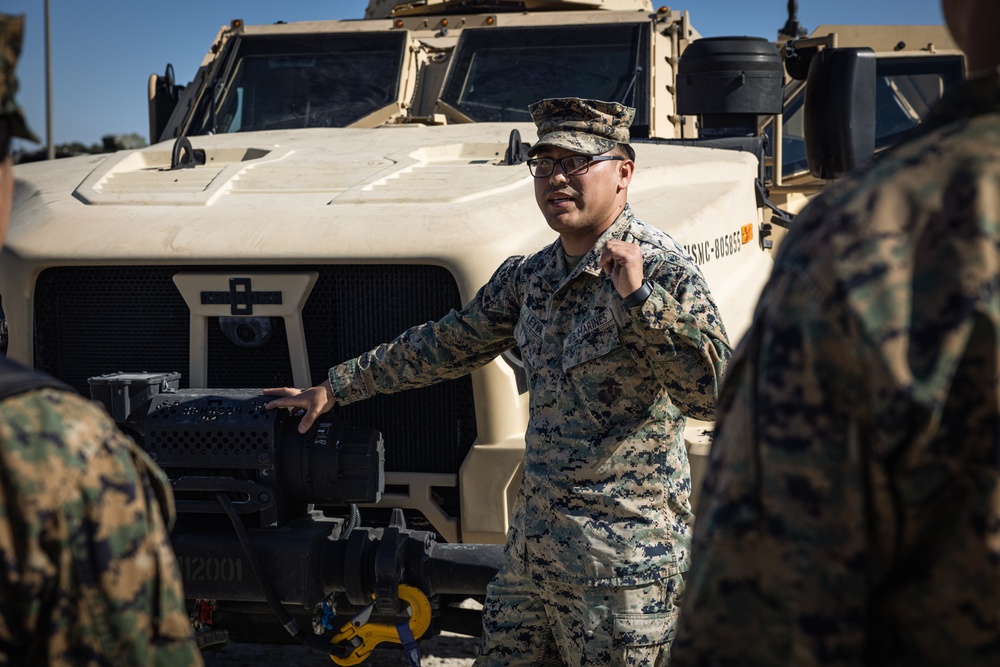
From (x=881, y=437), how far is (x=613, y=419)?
1.45 metres

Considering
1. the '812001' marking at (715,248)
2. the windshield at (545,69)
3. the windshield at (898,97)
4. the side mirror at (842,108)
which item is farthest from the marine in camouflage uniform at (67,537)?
the windshield at (898,97)

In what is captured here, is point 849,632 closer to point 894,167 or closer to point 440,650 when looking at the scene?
point 894,167

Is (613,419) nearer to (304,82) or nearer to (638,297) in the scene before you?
(638,297)

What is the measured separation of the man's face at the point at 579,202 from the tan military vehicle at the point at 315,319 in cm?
33

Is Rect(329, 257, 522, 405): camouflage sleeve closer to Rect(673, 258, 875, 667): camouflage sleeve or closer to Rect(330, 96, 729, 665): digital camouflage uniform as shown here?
Rect(330, 96, 729, 665): digital camouflage uniform

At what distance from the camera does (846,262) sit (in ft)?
3.46

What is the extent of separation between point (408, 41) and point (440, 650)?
8.50 ft

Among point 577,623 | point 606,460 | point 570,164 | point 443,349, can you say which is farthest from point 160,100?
point 577,623

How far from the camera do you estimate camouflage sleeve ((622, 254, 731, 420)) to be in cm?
242

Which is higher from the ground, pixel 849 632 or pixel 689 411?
pixel 849 632

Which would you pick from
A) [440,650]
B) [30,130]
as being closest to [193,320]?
[440,650]

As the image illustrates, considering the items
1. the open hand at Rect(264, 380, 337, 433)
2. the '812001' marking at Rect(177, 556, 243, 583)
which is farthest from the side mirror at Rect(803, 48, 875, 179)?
the '812001' marking at Rect(177, 556, 243, 583)

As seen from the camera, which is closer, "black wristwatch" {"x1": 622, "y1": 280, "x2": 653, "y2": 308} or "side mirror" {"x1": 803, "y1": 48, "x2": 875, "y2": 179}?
"black wristwatch" {"x1": 622, "y1": 280, "x2": 653, "y2": 308}

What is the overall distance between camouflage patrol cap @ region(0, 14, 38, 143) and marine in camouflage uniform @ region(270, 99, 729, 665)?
1.41 metres
